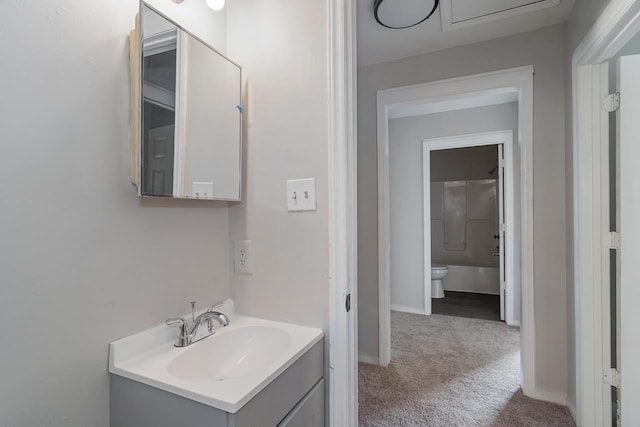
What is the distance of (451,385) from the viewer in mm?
2057

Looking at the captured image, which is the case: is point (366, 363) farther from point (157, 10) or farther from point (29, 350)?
point (157, 10)

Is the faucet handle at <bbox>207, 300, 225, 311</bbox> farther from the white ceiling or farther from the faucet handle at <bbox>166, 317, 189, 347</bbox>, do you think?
the white ceiling

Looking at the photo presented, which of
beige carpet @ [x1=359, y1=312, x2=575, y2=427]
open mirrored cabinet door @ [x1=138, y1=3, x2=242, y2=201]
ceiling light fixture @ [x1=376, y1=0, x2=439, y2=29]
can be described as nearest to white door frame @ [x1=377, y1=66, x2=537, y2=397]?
beige carpet @ [x1=359, y1=312, x2=575, y2=427]

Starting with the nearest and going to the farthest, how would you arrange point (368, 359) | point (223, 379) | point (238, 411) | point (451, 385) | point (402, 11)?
point (238, 411) → point (223, 379) → point (402, 11) → point (451, 385) → point (368, 359)

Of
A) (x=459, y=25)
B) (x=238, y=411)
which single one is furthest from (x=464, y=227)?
(x=238, y=411)

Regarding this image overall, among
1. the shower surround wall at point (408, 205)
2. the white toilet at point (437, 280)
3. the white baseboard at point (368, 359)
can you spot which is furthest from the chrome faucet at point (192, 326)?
the white toilet at point (437, 280)

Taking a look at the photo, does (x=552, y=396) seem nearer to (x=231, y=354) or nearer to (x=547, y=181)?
(x=547, y=181)

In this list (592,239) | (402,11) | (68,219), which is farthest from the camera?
(402,11)

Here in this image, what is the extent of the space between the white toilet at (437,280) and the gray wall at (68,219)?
3719 mm

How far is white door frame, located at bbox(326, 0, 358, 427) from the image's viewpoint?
43.6 inches

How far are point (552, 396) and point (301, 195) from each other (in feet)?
6.82

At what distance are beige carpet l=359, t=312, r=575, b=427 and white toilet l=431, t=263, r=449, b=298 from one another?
1.13 meters

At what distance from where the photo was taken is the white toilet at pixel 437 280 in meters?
4.11

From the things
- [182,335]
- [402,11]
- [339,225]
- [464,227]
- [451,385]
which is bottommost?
[451,385]
